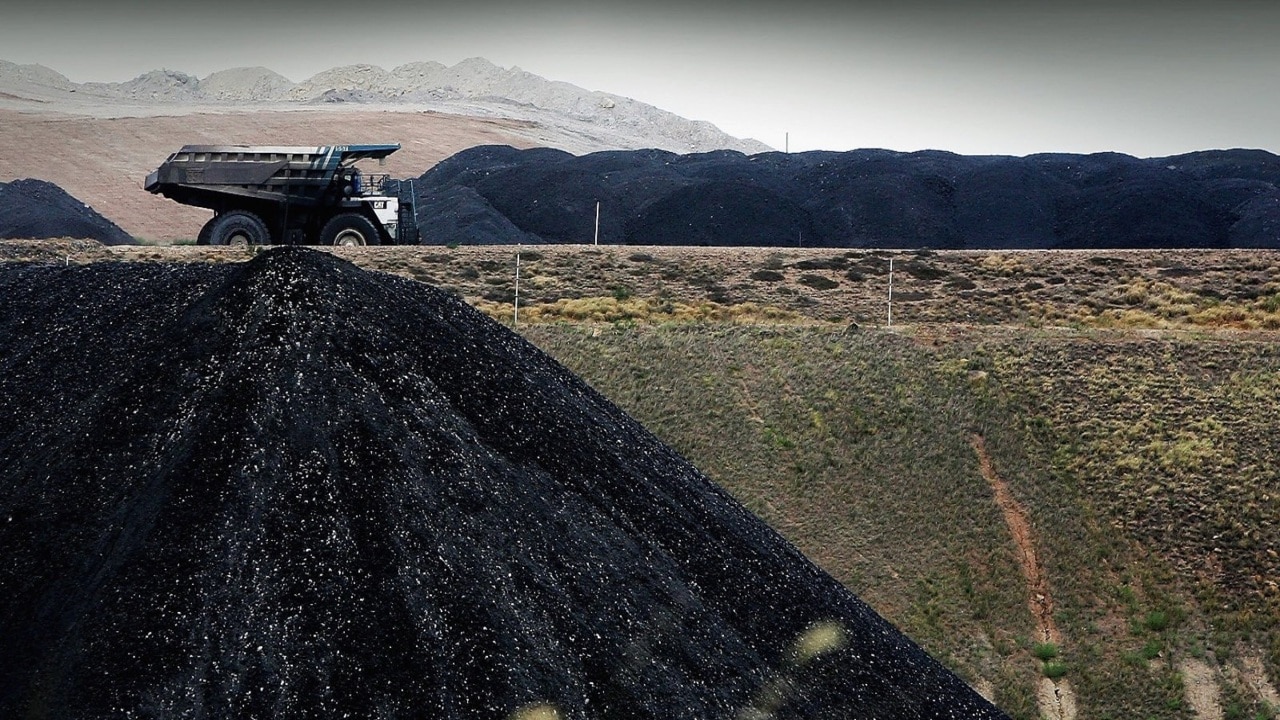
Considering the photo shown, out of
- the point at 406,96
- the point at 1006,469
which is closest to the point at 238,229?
the point at 1006,469

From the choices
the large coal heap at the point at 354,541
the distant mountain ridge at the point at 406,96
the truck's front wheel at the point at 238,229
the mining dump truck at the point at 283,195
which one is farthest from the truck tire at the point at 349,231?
the distant mountain ridge at the point at 406,96

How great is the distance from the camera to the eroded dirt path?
54.6 ft

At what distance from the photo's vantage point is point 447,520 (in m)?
10.1

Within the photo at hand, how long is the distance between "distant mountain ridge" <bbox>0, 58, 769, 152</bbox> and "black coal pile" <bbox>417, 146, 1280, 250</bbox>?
35.6 meters

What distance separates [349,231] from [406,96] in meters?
73.5

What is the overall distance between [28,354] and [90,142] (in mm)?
53205

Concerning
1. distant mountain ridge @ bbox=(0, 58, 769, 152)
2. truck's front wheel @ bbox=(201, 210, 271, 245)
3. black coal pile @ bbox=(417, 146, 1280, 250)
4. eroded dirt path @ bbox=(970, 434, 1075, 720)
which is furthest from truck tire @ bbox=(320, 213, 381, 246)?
distant mountain ridge @ bbox=(0, 58, 769, 152)

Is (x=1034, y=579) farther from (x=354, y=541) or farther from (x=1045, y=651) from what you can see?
(x=354, y=541)

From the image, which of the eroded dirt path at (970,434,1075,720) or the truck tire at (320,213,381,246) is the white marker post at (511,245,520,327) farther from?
the eroded dirt path at (970,434,1075,720)

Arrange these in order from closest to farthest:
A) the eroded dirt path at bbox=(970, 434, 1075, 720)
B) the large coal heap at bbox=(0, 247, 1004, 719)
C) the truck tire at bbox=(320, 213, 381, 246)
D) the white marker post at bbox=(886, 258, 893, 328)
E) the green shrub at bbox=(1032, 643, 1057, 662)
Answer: the large coal heap at bbox=(0, 247, 1004, 719) < the eroded dirt path at bbox=(970, 434, 1075, 720) < the green shrub at bbox=(1032, 643, 1057, 662) < the white marker post at bbox=(886, 258, 893, 328) < the truck tire at bbox=(320, 213, 381, 246)

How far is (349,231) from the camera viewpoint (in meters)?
29.5

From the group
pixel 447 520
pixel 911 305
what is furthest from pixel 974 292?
pixel 447 520

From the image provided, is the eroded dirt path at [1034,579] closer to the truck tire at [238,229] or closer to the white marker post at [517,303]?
the white marker post at [517,303]

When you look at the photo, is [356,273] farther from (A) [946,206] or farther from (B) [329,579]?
(A) [946,206]
